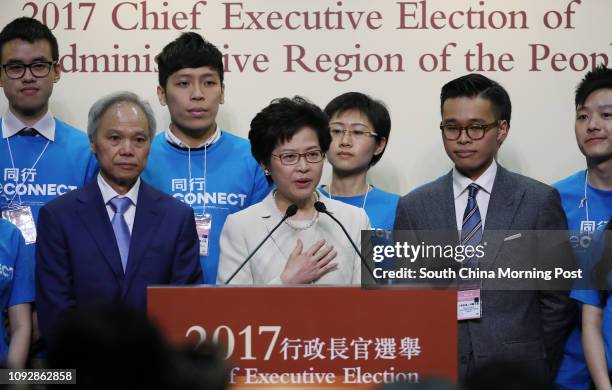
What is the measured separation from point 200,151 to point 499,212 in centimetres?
142

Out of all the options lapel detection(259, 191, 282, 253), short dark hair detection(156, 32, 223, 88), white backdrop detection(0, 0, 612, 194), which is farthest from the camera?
white backdrop detection(0, 0, 612, 194)

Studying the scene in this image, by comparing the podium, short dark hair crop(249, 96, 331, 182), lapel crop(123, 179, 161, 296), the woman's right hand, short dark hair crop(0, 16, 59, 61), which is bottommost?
the podium

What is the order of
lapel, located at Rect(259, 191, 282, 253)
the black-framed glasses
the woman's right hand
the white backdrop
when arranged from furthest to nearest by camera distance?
the white backdrop, the black-framed glasses, lapel, located at Rect(259, 191, 282, 253), the woman's right hand

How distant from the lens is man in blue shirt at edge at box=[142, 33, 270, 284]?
4102 mm

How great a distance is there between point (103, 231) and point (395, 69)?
71.2 inches

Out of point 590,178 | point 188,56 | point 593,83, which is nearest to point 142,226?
point 188,56

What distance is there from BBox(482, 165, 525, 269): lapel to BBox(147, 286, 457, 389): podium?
1265mm

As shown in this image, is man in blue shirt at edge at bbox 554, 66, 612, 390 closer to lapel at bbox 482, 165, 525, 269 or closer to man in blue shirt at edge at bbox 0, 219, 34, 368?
lapel at bbox 482, 165, 525, 269

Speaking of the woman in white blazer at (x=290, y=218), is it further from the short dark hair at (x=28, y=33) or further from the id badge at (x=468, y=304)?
→ the short dark hair at (x=28, y=33)

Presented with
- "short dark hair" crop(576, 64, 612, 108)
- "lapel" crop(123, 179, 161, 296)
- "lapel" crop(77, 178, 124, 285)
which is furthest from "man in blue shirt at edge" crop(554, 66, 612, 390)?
"lapel" crop(77, 178, 124, 285)

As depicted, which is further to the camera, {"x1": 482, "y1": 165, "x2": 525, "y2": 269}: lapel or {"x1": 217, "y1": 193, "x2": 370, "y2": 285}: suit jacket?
Result: {"x1": 482, "y1": 165, "x2": 525, "y2": 269}: lapel

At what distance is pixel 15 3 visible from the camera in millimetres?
4445

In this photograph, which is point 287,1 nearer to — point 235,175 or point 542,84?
point 235,175

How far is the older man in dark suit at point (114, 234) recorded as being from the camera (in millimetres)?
3336
